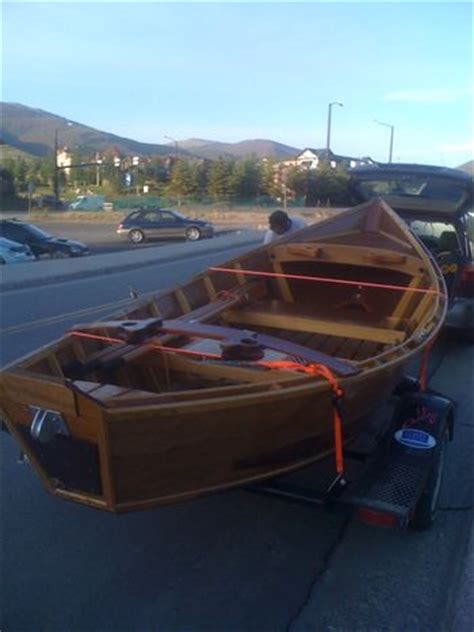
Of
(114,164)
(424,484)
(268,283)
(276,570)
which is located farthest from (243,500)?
(114,164)

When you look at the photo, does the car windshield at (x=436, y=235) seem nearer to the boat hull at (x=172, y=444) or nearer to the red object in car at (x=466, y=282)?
the red object in car at (x=466, y=282)

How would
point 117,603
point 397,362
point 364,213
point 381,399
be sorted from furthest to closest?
point 364,213, point 381,399, point 397,362, point 117,603

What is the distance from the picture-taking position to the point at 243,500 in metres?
4.93

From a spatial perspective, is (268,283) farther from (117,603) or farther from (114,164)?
(114,164)

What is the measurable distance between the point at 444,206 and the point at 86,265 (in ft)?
39.4

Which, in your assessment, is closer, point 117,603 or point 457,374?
point 117,603

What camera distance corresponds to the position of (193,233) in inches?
1431

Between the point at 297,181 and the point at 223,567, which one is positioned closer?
the point at 223,567

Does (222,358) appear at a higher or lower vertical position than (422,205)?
lower

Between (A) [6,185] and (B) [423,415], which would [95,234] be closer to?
(A) [6,185]

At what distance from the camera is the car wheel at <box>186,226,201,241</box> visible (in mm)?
36184

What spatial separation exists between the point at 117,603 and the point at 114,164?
108769 mm

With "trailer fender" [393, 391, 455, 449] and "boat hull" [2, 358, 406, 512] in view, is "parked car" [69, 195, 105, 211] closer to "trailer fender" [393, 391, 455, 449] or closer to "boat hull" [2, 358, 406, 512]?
"trailer fender" [393, 391, 455, 449]

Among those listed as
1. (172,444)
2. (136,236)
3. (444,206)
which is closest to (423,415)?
(172,444)
